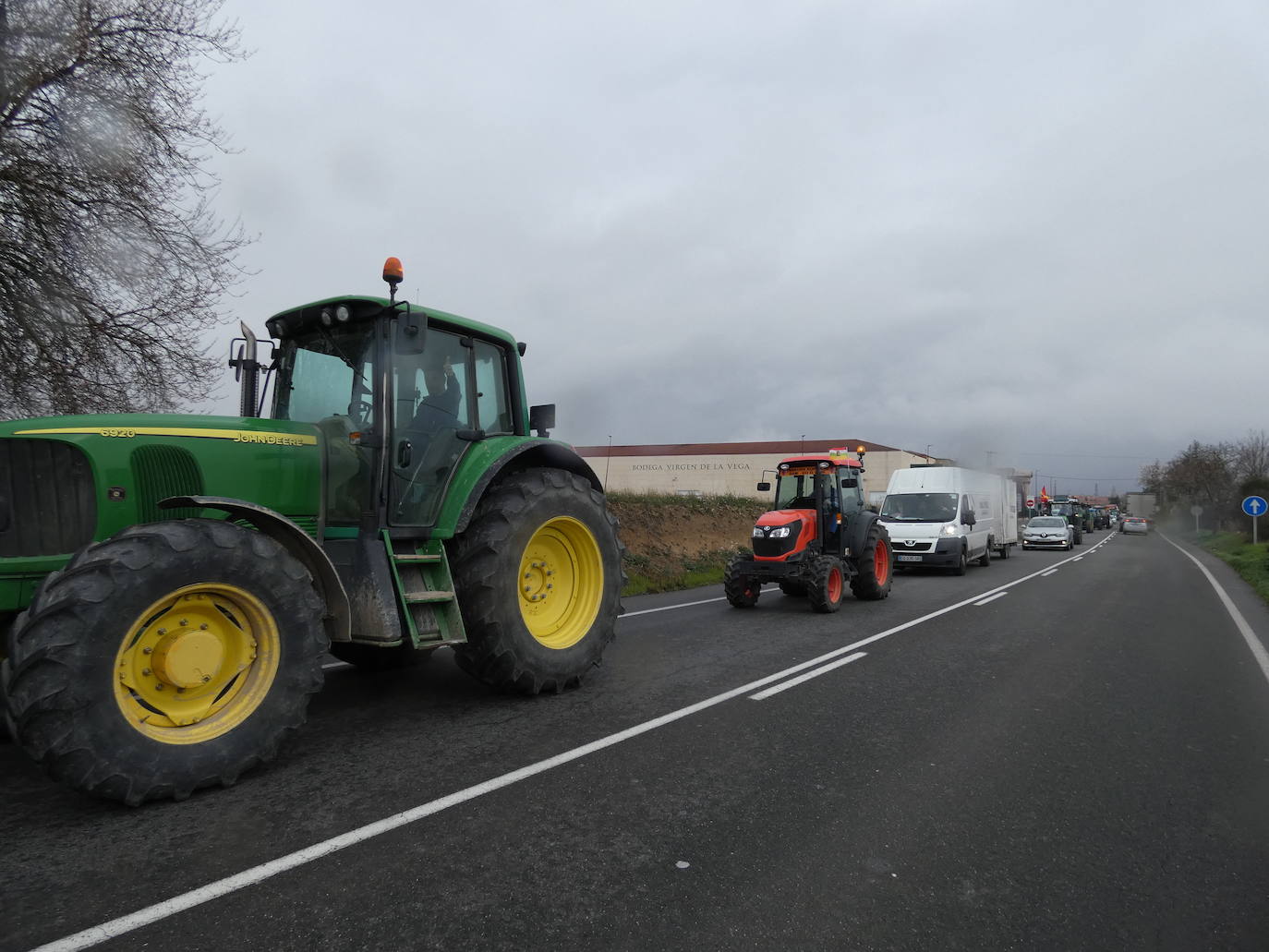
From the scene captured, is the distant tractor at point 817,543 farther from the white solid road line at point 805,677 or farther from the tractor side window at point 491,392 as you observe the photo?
the tractor side window at point 491,392

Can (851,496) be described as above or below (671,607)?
above

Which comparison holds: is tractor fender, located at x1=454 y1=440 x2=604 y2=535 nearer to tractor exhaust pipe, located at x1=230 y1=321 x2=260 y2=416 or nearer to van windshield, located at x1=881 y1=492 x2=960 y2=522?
tractor exhaust pipe, located at x1=230 y1=321 x2=260 y2=416

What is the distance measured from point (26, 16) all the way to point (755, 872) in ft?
38.8

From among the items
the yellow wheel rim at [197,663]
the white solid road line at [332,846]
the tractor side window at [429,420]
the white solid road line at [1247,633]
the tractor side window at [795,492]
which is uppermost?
the tractor side window at [429,420]

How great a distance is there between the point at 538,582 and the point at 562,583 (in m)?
0.30

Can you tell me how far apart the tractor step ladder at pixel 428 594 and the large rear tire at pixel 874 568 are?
314 inches

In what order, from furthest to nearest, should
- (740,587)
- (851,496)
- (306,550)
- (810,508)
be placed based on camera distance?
1. (851,496)
2. (810,508)
3. (740,587)
4. (306,550)

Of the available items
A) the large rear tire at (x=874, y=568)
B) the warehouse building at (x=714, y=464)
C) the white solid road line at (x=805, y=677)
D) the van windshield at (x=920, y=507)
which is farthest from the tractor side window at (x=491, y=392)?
the warehouse building at (x=714, y=464)

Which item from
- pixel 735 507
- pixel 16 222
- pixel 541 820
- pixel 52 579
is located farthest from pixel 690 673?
pixel 735 507

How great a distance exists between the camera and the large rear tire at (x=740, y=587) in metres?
10.8

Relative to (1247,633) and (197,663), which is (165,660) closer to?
(197,663)

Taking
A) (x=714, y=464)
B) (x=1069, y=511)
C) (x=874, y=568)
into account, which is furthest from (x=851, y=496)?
(x=714, y=464)

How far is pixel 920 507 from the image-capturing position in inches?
725

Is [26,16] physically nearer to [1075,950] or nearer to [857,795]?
[857,795]
